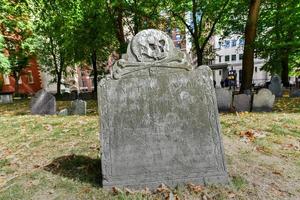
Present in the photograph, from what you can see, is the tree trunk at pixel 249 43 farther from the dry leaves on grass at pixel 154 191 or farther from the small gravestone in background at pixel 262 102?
the dry leaves on grass at pixel 154 191

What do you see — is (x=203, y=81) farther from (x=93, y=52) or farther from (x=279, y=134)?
(x=93, y=52)

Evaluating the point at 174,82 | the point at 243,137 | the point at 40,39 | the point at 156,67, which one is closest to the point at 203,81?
the point at 174,82

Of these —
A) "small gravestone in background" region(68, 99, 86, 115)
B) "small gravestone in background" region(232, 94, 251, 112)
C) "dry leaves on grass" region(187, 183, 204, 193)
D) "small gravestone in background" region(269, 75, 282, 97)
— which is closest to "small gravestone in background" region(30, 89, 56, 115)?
"small gravestone in background" region(68, 99, 86, 115)

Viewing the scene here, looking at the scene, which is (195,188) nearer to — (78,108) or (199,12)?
(78,108)

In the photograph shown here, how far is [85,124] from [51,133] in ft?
3.22

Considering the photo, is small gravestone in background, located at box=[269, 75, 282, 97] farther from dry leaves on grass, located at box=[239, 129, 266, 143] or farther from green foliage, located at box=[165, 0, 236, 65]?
dry leaves on grass, located at box=[239, 129, 266, 143]

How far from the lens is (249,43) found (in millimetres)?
13531

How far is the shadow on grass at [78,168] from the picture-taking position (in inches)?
159

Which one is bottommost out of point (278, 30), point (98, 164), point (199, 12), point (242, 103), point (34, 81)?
point (98, 164)

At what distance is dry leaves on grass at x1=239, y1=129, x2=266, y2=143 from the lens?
558cm

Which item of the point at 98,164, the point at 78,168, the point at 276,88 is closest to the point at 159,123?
the point at 98,164

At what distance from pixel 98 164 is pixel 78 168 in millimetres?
304

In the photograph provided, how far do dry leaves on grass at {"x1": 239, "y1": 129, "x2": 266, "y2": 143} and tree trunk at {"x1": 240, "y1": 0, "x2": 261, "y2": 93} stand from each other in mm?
8329

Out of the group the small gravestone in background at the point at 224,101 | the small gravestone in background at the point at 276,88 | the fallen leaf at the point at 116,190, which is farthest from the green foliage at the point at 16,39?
the fallen leaf at the point at 116,190
